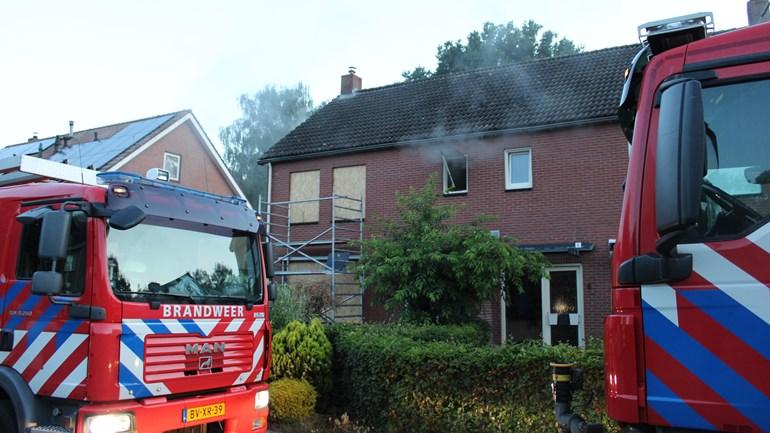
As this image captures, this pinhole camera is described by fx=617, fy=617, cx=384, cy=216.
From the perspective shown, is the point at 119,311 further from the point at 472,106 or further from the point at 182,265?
the point at 472,106

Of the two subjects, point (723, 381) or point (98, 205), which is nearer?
point (723, 381)

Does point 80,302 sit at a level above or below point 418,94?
below

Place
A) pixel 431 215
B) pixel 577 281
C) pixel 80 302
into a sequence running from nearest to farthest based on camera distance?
pixel 80 302 → pixel 431 215 → pixel 577 281

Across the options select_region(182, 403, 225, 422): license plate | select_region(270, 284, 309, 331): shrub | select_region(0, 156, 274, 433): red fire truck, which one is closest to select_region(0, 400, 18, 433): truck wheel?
select_region(0, 156, 274, 433): red fire truck

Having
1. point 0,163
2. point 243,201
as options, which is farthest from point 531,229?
point 0,163

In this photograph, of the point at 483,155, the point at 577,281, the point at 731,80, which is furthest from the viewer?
the point at 483,155

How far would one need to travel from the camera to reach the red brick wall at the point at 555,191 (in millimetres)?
13531

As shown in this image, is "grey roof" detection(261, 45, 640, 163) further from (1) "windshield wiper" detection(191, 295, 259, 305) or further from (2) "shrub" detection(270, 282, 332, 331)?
(1) "windshield wiper" detection(191, 295, 259, 305)

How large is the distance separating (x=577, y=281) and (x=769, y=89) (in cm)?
1153

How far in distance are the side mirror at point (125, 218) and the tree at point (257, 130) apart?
129 feet

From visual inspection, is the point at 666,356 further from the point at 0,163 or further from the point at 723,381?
the point at 0,163

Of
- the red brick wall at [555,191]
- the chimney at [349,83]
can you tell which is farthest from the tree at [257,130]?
the red brick wall at [555,191]

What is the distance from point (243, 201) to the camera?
6.34 metres

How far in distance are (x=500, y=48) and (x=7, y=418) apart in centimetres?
3254
